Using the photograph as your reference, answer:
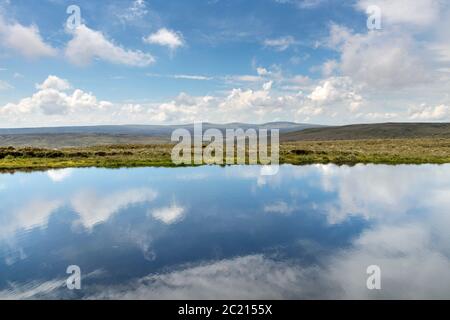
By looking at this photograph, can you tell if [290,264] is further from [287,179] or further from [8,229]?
[287,179]

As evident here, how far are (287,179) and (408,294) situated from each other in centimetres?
2014

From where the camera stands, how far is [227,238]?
15891 millimetres

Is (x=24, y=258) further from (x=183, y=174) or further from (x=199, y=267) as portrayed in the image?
(x=183, y=174)

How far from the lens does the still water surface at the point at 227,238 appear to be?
11.3 m

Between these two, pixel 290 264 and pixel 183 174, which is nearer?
pixel 290 264

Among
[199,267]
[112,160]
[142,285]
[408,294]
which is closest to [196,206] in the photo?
[199,267]

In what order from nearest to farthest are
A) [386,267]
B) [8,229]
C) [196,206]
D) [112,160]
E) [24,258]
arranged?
[386,267]
[24,258]
[8,229]
[196,206]
[112,160]

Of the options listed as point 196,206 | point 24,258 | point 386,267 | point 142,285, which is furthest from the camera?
point 196,206

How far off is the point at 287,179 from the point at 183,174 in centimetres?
1043

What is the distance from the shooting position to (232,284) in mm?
11383

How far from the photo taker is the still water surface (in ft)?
37.1

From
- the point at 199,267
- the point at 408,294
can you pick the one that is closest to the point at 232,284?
the point at 199,267
